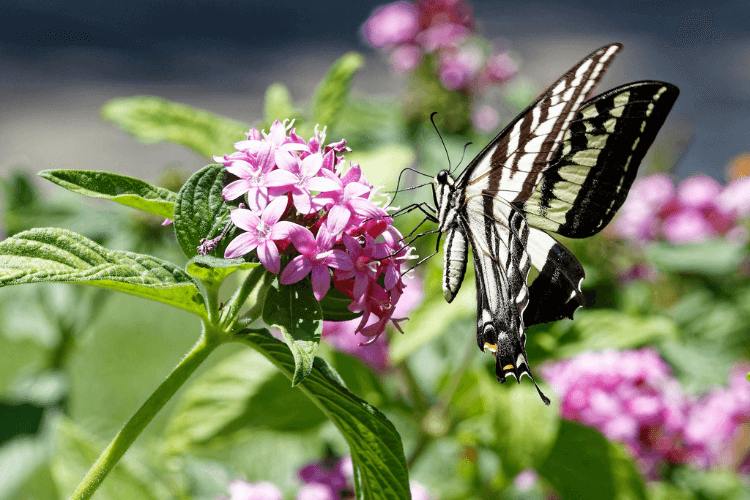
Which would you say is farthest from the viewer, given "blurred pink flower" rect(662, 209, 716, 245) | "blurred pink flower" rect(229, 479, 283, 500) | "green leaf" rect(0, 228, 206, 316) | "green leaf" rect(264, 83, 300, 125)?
"blurred pink flower" rect(662, 209, 716, 245)

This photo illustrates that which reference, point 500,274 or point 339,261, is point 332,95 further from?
point 339,261

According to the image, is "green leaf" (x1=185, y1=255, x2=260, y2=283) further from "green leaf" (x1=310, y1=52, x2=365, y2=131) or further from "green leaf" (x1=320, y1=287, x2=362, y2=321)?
"green leaf" (x1=310, y1=52, x2=365, y2=131)

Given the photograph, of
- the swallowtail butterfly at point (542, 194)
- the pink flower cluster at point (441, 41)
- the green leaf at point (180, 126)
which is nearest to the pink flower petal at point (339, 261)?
the swallowtail butterfly at point (542, 194)

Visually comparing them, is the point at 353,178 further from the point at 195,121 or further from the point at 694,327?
the point at 694,327

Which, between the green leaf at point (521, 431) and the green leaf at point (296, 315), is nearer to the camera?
the green leaf at point (296, 315)

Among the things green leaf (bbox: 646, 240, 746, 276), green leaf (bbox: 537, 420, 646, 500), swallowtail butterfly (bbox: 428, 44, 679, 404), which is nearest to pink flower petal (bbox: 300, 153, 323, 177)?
swallowtail butterfly (bbox: 428, 44, 679, 404)

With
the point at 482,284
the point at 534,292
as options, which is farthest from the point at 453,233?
the point at 534,292

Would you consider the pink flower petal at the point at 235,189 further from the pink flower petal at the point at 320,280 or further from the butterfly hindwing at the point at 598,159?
the butterfly hindwing at the point at 598,159
